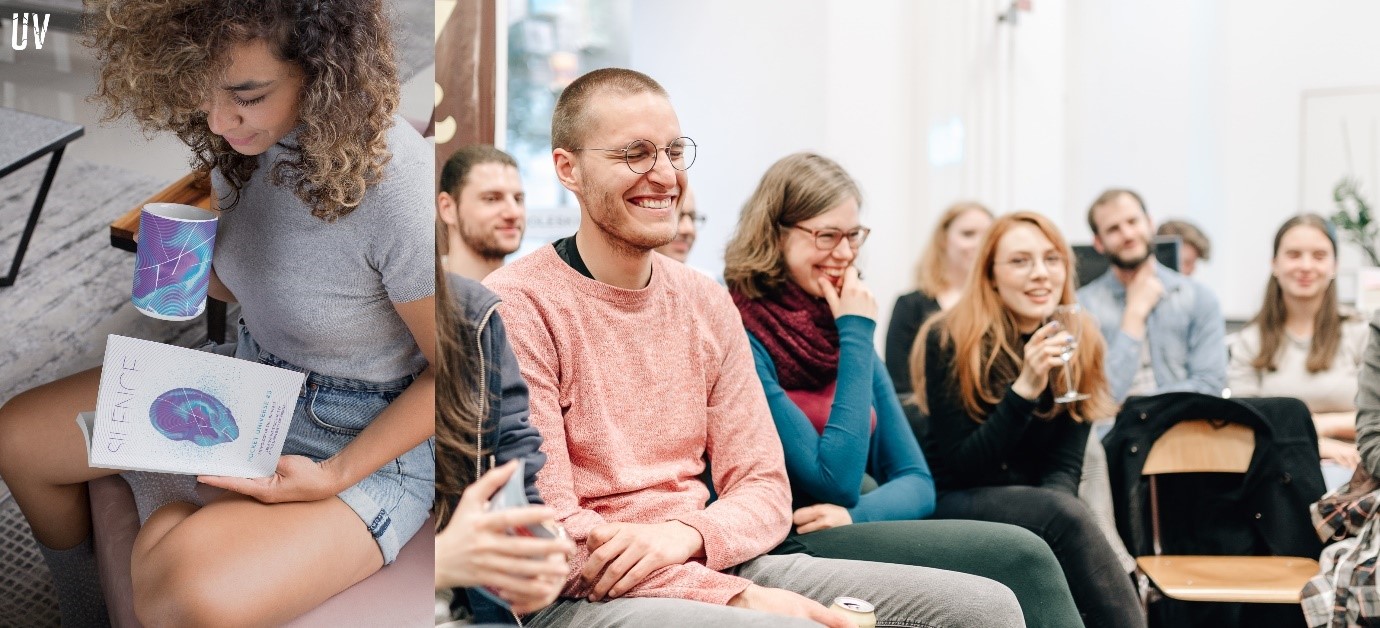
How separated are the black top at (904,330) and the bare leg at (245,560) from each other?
239 centimetres

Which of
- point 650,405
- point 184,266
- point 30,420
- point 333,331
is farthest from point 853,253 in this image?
point 30,420

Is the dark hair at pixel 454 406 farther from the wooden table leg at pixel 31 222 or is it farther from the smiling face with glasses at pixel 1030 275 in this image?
the smiling face with glasses at pixel 1030 275

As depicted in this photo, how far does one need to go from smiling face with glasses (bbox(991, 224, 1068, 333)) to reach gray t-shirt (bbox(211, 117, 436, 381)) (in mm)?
1731

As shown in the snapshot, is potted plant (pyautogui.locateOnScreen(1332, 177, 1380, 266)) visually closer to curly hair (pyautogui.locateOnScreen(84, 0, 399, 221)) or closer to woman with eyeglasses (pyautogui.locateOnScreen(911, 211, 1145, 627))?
woman with eyeglasses (pyautogui.locateOnScreen(911, 211, 1145, 627))

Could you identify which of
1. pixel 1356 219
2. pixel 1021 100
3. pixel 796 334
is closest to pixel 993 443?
pixel 796 334

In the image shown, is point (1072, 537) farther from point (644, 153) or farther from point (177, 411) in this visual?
point (177, 411)

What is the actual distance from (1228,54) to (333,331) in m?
6.36

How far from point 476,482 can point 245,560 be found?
356 mm

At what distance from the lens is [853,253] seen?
6.67 ft

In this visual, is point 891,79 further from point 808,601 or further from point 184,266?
point 184,266

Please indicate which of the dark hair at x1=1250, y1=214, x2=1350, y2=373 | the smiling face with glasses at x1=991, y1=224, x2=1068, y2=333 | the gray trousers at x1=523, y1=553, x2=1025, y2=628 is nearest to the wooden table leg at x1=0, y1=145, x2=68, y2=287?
the gray trousers at x1=523, y1=553, x2=1025, y2=628

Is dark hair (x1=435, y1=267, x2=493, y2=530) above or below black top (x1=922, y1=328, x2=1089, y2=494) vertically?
above

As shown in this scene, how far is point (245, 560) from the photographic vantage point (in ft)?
3.91

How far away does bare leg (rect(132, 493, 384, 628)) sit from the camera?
117cm
